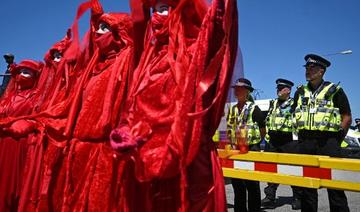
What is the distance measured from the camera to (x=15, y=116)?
149 inches

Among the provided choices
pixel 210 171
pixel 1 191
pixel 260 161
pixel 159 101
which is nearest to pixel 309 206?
pixel 260 161

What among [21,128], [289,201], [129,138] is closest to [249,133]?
[289,201]

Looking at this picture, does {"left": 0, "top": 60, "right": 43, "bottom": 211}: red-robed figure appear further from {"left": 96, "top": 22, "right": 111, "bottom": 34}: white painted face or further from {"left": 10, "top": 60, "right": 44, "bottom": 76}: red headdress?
{"left": 96, "top": 22, "right": 111, "bottom": 34}: white painted face

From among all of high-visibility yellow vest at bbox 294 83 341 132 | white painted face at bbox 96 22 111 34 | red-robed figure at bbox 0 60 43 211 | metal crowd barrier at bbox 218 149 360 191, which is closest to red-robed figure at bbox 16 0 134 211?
white painted face at bbox 96 22 111 34

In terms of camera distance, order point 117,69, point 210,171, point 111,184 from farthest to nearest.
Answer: point 117,69
point 111,184
point 210,171

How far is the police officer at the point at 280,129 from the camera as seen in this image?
550 cm

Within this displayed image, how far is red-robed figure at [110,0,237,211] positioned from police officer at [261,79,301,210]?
3.80 m

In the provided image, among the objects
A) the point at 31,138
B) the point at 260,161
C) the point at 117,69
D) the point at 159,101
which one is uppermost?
the point at 117,69

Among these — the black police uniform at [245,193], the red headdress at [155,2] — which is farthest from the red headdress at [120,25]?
the black police uniform at [245,193]

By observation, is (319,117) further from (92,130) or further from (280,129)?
(92,130)

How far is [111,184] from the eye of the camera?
2.16m

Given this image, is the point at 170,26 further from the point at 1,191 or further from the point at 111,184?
the point at 1,191

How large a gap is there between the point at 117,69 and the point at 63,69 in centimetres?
90

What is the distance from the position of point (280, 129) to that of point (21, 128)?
12.5 feet
